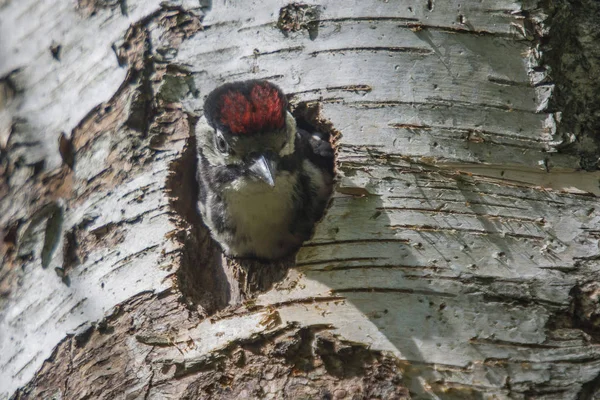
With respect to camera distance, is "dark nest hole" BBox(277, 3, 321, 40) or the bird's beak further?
the bird's beak

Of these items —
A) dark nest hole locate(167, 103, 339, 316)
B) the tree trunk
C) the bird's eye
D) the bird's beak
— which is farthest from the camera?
the bird's eye

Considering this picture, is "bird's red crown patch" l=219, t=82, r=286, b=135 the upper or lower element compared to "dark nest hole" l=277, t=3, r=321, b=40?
lower

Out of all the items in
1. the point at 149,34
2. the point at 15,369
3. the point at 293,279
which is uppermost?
the point at 149,34

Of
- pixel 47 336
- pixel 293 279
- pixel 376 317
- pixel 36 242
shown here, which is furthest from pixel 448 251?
pixel 36 242

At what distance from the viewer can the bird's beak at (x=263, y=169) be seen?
3271 millimetres

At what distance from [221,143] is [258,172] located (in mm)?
306

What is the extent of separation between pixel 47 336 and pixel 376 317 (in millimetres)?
1660

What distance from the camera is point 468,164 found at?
2.74 metres

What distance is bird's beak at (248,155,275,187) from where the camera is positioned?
3271 millimetres

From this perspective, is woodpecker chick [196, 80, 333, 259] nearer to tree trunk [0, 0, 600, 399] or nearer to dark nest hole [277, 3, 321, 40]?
tree trunk [0, 0, 600, 399]

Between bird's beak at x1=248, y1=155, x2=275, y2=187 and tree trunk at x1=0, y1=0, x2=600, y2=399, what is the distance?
11.8 inches

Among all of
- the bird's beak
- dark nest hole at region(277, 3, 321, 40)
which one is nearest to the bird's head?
the bird's beak

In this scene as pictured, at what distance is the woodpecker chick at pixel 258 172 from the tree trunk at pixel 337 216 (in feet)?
0.34

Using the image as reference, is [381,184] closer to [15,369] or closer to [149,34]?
[149,34]
